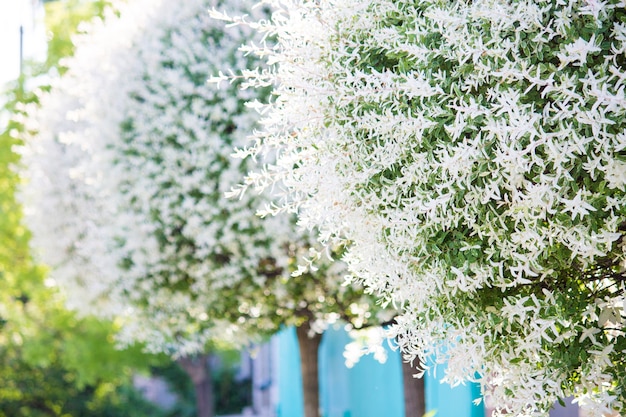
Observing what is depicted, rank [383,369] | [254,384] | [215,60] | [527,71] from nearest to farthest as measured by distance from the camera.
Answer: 1. [527,71]
2. [215,60]
3. [383,369]
4. [254,384]

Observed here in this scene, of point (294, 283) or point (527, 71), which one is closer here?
point (527, 71)

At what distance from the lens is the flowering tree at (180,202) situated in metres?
8.29

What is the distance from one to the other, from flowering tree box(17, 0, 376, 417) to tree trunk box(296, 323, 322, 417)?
2cm

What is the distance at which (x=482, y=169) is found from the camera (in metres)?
3.72

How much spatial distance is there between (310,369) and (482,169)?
23.0 feet

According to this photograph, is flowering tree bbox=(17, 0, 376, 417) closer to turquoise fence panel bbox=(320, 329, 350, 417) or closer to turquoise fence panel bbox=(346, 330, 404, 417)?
turquoise fence panel bbox=(346, 330, 404, 417)

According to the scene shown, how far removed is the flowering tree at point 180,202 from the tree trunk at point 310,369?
24 millimetres

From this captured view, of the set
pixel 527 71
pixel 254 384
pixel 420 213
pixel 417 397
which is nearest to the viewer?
pixel 527 71

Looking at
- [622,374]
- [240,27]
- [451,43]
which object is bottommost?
[622,374]

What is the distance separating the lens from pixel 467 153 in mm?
3637

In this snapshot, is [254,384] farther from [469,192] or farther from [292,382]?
[469,192]

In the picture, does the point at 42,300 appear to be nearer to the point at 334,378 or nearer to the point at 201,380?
the point at 201,380

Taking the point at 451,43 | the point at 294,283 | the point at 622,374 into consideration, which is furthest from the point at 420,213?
the point at 294,283

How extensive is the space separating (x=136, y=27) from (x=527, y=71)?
671 centimetres
